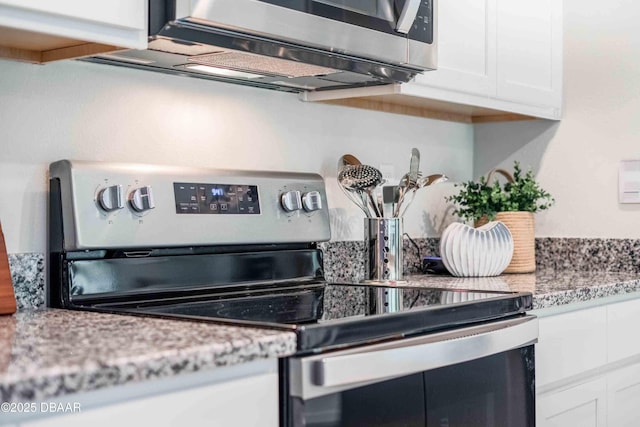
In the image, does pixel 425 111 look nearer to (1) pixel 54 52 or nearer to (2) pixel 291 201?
(2) pixel 291 201

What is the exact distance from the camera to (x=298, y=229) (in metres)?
1.91

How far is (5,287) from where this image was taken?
1397 mm

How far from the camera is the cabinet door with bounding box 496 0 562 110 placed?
2314mm

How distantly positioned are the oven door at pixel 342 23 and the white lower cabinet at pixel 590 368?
0.65 m

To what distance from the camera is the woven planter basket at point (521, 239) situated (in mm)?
2404

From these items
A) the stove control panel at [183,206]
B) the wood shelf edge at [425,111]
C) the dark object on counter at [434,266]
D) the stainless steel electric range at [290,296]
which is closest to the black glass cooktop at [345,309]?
the stainless steel electric range at [290,296]

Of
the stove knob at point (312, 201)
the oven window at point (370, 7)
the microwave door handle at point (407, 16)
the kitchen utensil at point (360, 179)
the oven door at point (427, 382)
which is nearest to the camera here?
the oven door at point (427, 382)

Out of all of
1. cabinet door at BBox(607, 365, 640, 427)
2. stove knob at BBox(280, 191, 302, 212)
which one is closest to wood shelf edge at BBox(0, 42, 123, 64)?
stove knob at BBox(280, 191, 302, 212)

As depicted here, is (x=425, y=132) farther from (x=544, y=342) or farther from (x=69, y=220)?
(x=69, y=220)

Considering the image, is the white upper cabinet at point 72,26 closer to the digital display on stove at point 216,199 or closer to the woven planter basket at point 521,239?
the digital display on stove at point 216,199

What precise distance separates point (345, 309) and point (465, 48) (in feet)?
3.22

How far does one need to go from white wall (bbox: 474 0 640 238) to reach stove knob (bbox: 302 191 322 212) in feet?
3.14

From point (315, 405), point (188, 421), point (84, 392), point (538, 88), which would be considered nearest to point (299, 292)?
point (315, 405)

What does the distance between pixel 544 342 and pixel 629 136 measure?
902 mm
